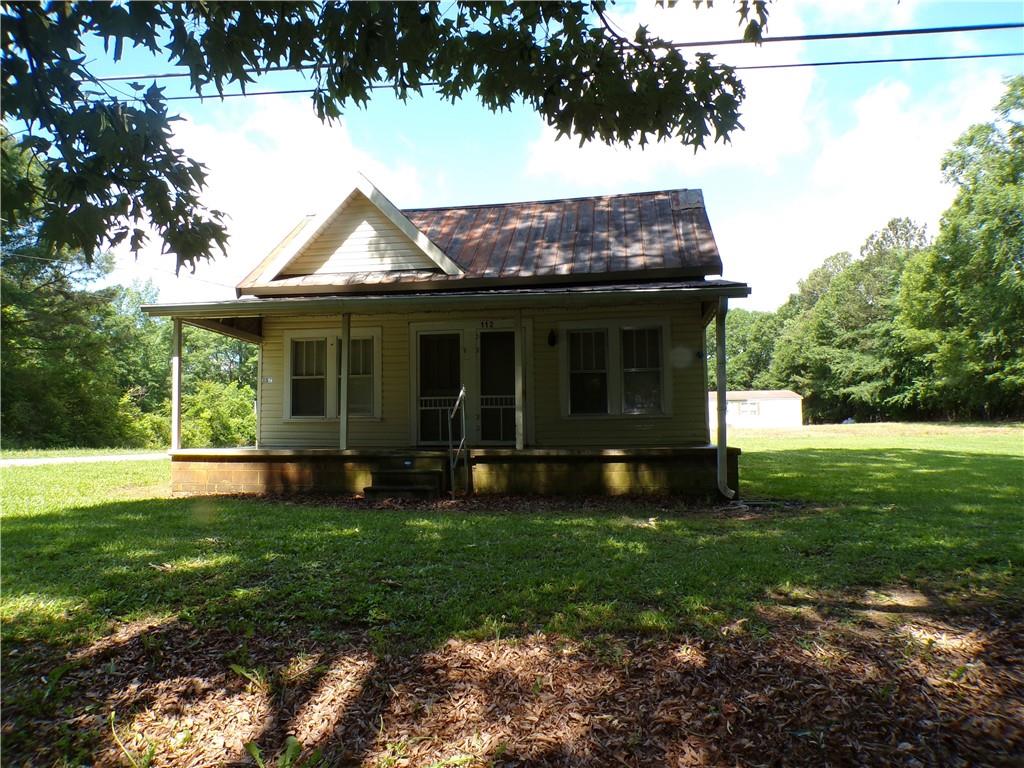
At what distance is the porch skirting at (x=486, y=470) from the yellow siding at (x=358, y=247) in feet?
12.3

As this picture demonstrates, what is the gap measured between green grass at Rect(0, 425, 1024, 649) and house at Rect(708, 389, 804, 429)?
39326 mm

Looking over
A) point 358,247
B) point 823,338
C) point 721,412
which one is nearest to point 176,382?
point 358,247

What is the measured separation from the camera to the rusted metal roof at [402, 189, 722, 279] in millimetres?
10750

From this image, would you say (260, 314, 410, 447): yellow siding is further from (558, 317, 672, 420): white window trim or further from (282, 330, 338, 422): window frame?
(558, 317, 672, 420): white window trim

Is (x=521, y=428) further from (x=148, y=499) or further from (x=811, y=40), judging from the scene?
(x=811, y=40)

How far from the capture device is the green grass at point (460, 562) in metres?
3.76

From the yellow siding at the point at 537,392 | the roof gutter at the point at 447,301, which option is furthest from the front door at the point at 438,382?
the roof gutter at the point at 447,301

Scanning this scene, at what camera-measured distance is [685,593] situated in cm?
418

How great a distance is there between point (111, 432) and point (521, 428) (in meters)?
23.2

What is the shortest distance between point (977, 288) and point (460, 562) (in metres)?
36.7

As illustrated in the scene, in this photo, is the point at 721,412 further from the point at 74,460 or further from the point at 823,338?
the point at 823,338

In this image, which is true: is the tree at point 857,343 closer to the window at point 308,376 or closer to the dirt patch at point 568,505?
the dirt patch at point 568,505

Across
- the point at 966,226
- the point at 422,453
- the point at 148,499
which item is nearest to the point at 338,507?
the point at 422,453

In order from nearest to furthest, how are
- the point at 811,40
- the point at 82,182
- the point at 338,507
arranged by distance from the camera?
1. the point at 82,182
2. the point at 811,40
3. the point at 338,507
